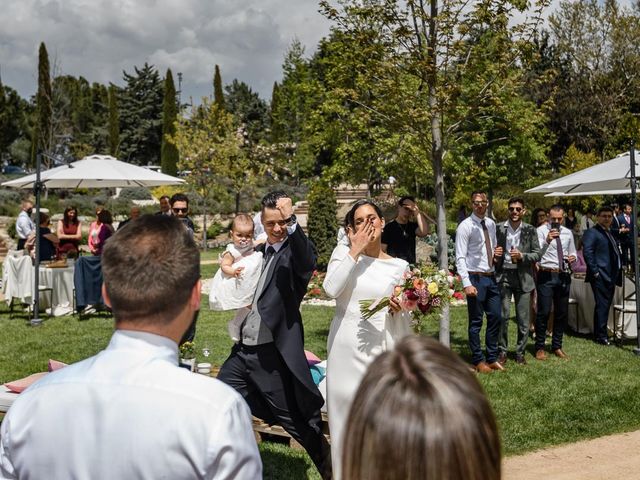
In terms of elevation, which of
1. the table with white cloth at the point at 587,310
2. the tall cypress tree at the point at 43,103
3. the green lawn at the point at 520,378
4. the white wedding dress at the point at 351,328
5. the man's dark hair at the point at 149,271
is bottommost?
the green lawn at the point at 520,378

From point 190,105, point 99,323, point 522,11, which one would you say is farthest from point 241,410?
point 190,105

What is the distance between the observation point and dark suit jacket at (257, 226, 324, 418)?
14.8 ft

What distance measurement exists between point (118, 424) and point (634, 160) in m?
9.44

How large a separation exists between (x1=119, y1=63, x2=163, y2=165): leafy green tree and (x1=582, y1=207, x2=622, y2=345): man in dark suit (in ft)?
179

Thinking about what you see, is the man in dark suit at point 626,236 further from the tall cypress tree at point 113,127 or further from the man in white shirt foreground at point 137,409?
the tall cypress tree at point 113,127

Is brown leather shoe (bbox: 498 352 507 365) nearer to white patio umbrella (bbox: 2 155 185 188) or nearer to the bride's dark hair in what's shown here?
the bride's dark hair

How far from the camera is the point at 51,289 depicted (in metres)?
12.5

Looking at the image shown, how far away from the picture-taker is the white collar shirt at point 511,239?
8.57 m

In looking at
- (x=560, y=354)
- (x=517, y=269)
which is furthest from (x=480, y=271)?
(x=560, y=354)

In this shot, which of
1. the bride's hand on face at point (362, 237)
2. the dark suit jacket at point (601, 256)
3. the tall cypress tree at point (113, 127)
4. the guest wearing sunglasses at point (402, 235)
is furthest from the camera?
the tall cypress tree at point (113, 127)

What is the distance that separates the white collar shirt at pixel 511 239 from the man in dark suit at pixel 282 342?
464 centimetres

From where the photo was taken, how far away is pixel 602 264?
9977 millimetres

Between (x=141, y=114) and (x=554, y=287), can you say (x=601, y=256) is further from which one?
(x=141, y=114)

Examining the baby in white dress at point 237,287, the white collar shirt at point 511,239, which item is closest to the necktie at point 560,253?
the white collar shirt at point 511,239
